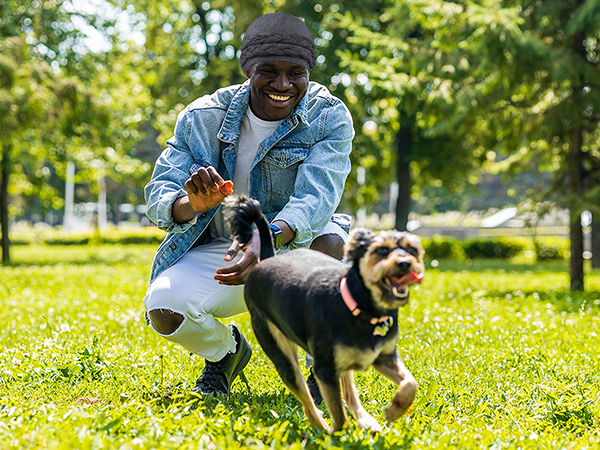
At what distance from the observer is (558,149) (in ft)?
36.8

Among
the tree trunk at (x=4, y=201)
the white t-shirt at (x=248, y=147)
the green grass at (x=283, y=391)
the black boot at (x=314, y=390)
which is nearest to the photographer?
the green grass at (x=283, y=391)

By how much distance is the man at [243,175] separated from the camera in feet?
11.3

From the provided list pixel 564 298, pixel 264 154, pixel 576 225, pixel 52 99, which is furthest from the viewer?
pixel 52 99

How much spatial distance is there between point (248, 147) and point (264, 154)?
0.17m

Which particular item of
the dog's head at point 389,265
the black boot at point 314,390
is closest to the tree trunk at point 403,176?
the black boot at point 314,390

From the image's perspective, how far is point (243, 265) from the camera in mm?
2992

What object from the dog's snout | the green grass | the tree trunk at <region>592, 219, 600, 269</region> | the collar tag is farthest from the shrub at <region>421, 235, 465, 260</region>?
the dog's snout

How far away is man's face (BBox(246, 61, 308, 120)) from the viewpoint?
11.5 ft

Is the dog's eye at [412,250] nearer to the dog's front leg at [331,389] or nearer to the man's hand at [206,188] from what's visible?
the dog's front leg at [331,389]

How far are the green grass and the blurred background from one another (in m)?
4.42

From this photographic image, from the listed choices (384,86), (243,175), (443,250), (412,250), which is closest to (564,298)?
(384,86)

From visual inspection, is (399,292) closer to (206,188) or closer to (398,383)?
(398,383)

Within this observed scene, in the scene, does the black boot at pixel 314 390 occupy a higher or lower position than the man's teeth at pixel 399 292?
lower

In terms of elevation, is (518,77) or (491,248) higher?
(518,77)
